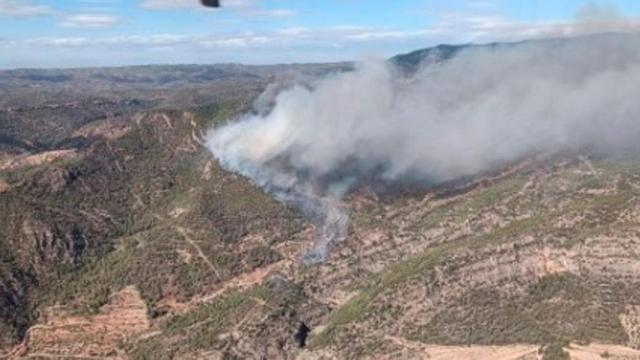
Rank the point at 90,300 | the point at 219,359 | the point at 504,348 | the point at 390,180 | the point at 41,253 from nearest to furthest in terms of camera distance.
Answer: the point at 504,348, the point at 219,359, the point at 90,300, the point at 41,253, the point at 390,180

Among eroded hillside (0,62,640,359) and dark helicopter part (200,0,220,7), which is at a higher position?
dark helicopter part (200,0,220,7)

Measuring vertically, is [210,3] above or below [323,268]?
above

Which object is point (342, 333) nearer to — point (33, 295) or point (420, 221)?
point (420, 221)

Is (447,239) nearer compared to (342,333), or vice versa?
(342,333)

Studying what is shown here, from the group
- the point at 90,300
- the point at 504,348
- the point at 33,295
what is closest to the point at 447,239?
the point at 504,348

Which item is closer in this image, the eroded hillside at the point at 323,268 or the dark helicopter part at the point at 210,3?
the dark helicopter part at the point at 210,3

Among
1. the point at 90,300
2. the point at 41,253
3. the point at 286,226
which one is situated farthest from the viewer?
the point at 286,226

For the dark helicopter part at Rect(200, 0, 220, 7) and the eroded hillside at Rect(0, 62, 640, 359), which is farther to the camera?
the eroded hillside at Rect(0, 62, 640, 359)

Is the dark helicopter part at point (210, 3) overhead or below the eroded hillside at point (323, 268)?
overhead

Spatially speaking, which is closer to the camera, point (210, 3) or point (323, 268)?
point (210, 3)

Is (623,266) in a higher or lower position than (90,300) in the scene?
higher
